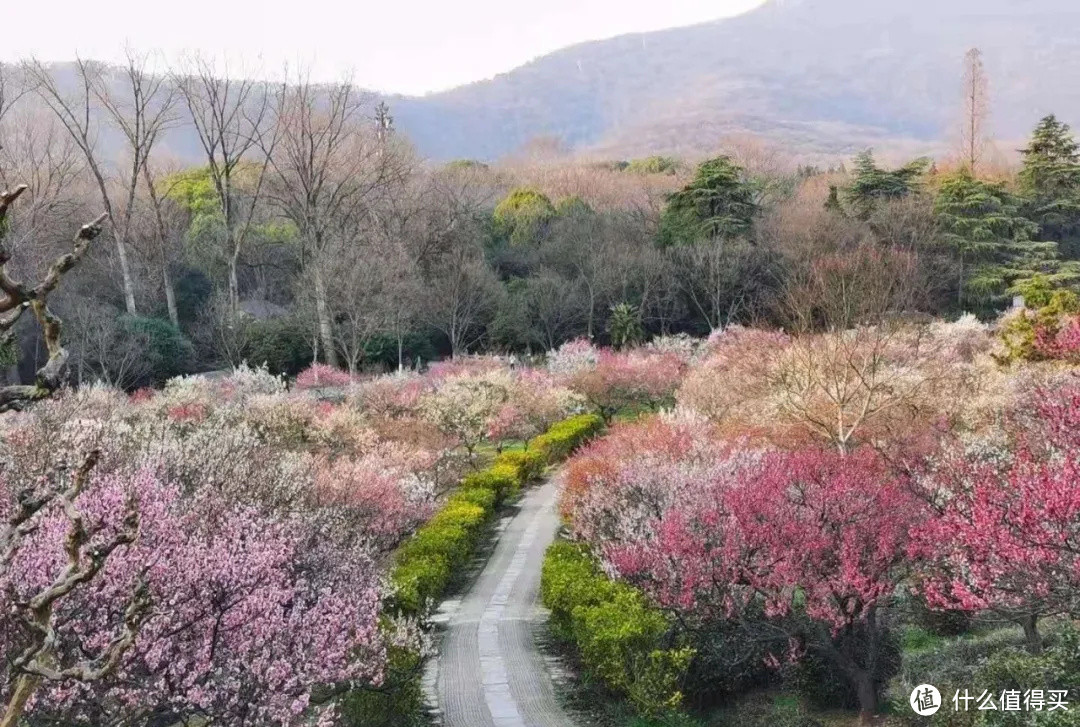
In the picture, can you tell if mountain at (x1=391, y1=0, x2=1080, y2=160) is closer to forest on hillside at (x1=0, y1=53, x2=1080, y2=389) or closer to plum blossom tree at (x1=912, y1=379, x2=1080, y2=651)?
forest on hillside at (x1=0, y1=53, x2=1080, y2=389)

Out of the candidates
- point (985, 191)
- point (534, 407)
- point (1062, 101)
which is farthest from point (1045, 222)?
point (1062, 101)

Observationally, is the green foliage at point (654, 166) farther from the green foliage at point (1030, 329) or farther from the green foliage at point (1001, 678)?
the green foliage at point (1001, 678)

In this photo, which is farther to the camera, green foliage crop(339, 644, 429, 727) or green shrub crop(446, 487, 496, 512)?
green shrub crop(446, 487, 496, 512)

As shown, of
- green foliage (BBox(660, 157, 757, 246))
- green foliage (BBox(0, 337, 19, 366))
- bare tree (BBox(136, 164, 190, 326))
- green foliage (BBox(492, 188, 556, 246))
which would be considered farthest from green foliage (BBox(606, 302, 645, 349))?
green foliage (BBox(0, 337, 19, 366))

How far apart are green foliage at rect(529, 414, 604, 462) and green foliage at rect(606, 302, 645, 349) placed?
11.9m

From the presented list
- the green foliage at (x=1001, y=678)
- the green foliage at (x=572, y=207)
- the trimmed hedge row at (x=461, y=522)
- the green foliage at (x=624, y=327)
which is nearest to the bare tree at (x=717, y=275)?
the green foliage at (x=624, y=327)

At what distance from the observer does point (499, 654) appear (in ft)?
36.3

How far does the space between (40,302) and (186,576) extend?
3.95 meters

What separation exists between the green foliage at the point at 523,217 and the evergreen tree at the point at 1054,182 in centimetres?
2410

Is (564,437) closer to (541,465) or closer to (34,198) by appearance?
(541,465)

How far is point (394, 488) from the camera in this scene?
48.2 ft

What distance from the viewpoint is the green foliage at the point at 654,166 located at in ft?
212

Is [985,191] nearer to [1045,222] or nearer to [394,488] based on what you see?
[1045,222]

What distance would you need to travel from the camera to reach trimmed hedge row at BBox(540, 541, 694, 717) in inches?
356
